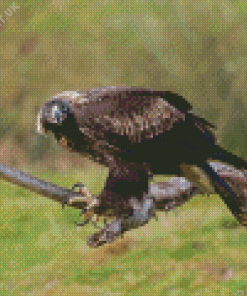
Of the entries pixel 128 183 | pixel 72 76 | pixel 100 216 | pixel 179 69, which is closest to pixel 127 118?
pixel 128 183

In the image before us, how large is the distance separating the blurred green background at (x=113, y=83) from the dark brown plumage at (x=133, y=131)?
18 centimetres

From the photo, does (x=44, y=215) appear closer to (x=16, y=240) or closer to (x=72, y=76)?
(x=16, y=240)

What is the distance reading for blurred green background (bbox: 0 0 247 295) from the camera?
3.43ft

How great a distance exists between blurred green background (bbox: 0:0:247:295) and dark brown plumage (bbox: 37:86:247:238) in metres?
0.18

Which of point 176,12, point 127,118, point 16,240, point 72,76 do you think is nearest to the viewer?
point 127,118

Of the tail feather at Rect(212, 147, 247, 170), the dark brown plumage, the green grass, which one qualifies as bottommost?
the green grass

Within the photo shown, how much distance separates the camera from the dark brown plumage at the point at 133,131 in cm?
90

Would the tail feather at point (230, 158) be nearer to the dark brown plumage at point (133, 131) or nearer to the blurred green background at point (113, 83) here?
the dark brown plumage at point (133, 131)

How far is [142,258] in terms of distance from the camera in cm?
107

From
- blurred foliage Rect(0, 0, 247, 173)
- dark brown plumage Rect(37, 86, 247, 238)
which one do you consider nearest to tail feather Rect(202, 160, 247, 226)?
dark brown plumage Rect(37, 86, 247, 238)

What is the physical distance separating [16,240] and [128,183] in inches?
18.4

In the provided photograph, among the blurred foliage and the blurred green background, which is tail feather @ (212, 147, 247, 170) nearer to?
the blurred green background

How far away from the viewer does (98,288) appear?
1.03 meters

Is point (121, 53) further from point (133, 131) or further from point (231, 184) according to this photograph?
point (231, 184)
